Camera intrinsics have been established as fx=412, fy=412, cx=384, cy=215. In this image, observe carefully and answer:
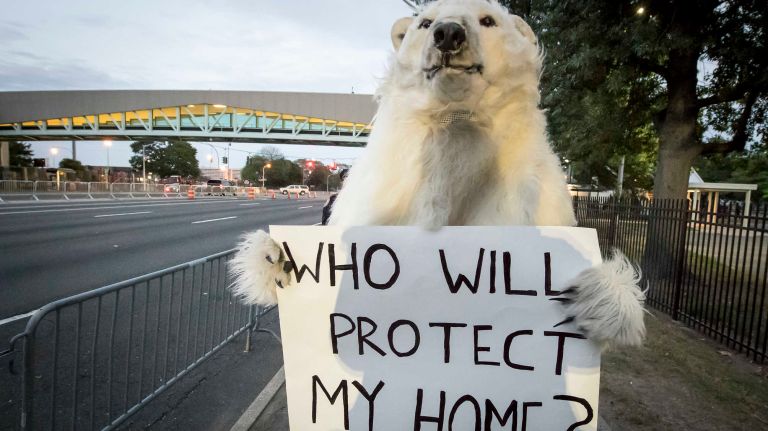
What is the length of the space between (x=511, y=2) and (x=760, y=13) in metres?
4.93

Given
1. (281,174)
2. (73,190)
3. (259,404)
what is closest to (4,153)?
(73,190)

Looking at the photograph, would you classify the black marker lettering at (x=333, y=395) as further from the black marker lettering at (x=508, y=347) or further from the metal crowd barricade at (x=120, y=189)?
the metal crowd barricade at (x=120, y=189)

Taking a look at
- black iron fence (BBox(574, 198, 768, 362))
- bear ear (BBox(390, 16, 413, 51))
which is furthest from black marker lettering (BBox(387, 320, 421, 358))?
black iron fence (BBox(574, 198, 768, 362))

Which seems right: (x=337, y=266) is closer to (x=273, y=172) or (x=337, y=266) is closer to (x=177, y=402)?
(x=177, y=402)

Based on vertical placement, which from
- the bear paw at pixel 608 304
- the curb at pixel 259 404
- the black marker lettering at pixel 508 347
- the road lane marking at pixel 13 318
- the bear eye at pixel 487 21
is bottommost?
the curb at pixel 259 404

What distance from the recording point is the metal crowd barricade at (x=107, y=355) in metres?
2.22

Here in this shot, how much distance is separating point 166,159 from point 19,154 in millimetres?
19185

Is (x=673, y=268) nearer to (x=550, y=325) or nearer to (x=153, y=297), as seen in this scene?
(x=550, y=325)

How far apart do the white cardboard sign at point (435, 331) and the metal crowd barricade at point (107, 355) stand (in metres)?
1.25

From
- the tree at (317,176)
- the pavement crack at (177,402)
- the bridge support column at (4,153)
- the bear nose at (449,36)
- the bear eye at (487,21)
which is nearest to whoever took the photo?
the bear nose at (449,36)

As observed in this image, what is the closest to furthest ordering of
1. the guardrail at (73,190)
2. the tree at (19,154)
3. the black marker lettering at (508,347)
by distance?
the black marker lettering at (508,347)
the guardrail at (73,190)
the tree at (19,154)

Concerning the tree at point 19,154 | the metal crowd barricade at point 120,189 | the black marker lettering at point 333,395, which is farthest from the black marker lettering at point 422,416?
the tree at point 19,154

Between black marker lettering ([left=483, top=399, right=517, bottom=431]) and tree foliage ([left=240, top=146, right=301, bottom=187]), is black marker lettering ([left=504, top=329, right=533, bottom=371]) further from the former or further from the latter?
tree foliage ([left=240, top=146, right=301, bottom=187])

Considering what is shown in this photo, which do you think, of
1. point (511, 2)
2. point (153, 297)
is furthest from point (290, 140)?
point (153, 297)
